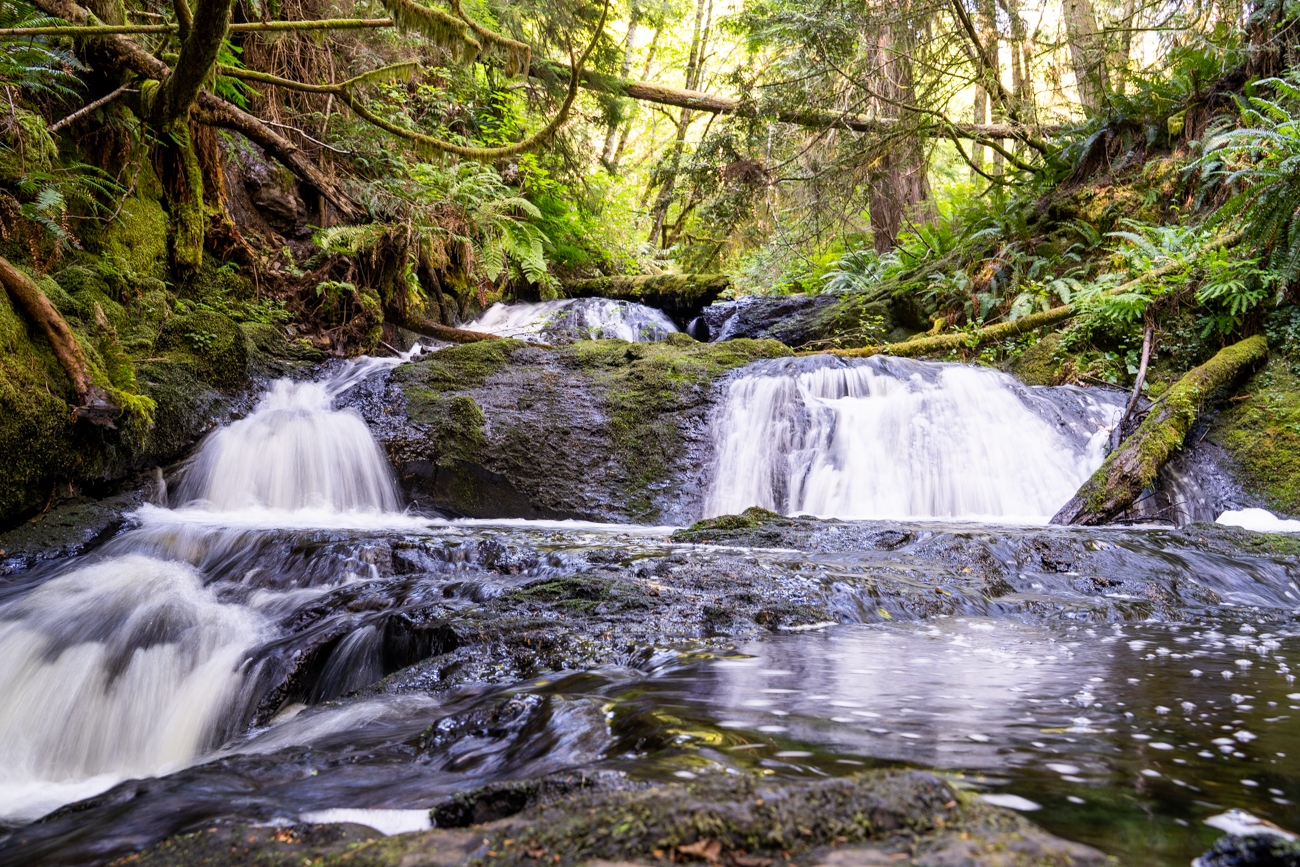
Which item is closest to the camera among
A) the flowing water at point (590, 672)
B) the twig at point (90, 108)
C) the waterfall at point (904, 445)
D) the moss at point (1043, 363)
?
the flowing water at point (590, 672)

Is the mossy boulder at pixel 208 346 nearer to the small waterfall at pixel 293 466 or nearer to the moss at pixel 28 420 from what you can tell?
the small waterfall at pixel 293 466

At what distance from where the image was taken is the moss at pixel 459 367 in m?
7.90

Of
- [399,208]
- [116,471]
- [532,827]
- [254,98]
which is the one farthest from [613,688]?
[254,98]

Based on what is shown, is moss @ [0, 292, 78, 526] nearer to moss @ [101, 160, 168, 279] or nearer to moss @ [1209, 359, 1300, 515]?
moss @ [101, 160, 168, 279]

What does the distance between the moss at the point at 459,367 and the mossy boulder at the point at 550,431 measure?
12mm

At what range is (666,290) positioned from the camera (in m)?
14.8

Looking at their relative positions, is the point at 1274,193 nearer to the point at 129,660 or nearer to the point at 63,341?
the point at 129,660

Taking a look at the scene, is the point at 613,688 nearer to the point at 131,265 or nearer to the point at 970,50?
the point at 131,265

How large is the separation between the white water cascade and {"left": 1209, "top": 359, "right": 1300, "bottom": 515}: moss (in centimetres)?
747

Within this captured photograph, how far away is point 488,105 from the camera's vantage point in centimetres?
1292

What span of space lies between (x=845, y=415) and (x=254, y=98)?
27.3 feet

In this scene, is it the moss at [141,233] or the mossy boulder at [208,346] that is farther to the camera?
the mossy boulder at [208,346]

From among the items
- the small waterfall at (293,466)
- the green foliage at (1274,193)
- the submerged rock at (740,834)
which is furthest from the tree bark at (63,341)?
the green foliage at (1274,193)

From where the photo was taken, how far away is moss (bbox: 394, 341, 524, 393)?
7898mm
